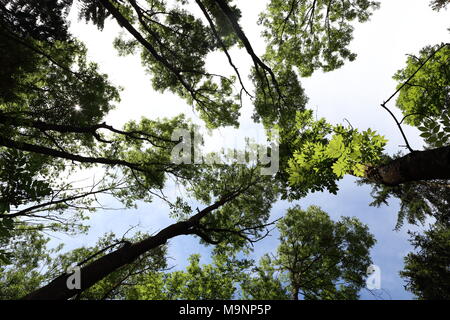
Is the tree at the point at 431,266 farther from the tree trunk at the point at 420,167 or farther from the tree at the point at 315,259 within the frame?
the tree trunk at the point at 420,167

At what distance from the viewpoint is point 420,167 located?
2.20m

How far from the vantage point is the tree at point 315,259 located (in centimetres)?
976

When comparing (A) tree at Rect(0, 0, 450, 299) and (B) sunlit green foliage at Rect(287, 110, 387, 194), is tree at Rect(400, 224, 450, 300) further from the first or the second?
(B) sunlit green foliage at Rect(287, 110, 387, 194)

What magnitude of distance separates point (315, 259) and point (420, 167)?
977 cm

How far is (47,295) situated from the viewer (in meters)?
3.19

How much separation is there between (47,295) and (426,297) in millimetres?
10636

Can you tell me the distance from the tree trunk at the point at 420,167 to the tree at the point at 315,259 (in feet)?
28.1

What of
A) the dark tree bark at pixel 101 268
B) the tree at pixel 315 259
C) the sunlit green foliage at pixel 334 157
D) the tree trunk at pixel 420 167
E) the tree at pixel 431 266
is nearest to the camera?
the tree trunk at pixel 420 167

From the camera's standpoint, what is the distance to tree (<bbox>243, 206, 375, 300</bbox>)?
9.76 metres

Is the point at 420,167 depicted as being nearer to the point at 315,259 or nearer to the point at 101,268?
the point at 101,268

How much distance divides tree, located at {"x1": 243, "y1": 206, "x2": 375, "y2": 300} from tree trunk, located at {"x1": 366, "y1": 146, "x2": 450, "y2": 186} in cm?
857
